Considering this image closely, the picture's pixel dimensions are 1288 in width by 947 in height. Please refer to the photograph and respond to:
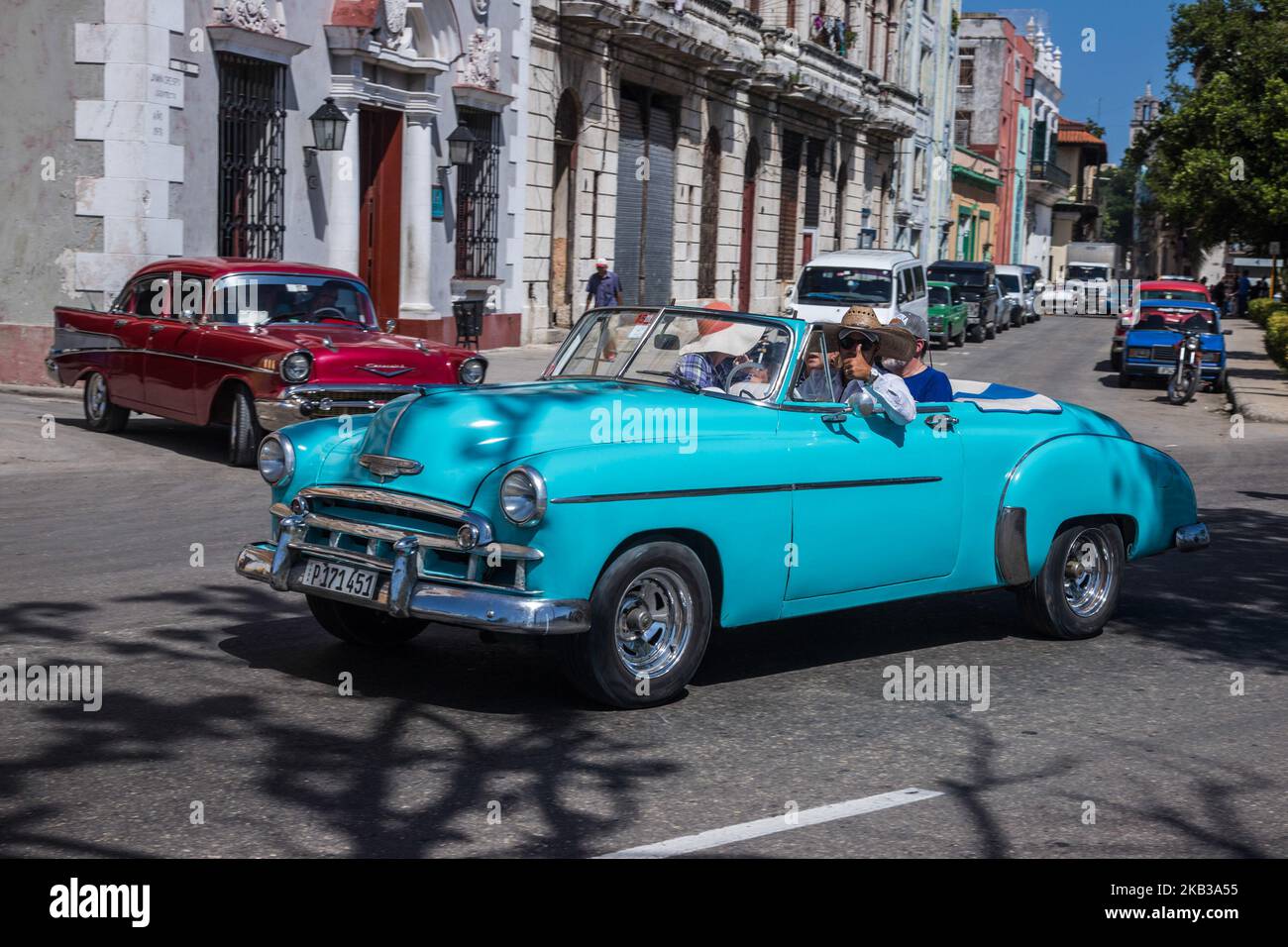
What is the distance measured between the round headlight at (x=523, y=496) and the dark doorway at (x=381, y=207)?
56.1 ft

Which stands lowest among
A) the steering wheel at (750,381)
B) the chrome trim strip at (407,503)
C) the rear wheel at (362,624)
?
the rear wheel at (362,624)

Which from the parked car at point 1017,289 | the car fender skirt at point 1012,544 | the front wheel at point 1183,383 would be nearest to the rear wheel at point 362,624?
the car fender skirt at point 1012,544

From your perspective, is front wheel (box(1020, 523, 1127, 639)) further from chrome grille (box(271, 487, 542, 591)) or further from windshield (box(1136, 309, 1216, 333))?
windshield (box(1136, 309, 1216, 333))

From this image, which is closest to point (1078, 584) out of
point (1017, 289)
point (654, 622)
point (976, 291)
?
point (654, 622)

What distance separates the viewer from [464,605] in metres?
5.72

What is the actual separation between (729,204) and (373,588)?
32.5m

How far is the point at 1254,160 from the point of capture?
2666 centimetres

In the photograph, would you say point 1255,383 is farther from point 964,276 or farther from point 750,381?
point 750,381

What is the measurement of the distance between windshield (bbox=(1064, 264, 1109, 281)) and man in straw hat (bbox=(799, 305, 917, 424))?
67923 millimetres

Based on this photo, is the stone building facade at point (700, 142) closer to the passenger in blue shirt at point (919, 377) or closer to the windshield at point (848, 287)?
the windshield at point (848, 287)

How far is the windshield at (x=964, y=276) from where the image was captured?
42656 millimetres

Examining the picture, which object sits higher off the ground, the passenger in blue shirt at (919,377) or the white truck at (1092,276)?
the white truck at (1092,276)
